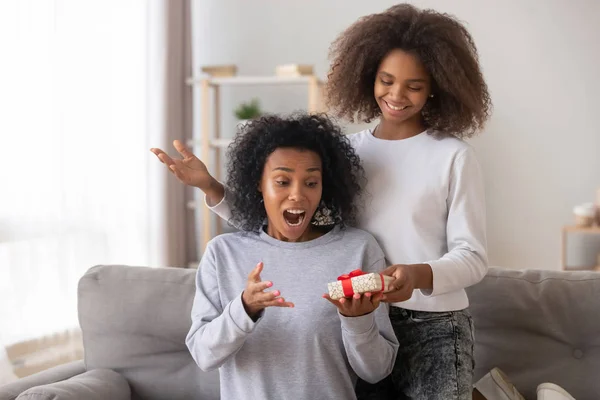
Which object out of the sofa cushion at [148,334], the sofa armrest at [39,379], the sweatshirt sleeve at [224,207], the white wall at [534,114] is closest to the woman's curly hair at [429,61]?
the sweatshirt sleeve at [224,207]

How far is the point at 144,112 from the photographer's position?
14.1 ft

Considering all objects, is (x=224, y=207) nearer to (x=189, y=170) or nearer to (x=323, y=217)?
(x=189, y=170)

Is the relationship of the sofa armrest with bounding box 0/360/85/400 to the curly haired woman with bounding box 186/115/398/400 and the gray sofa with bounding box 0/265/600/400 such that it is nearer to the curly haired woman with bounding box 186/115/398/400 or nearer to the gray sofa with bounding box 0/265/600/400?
the gray sofa with bounding box 0/265/600/400

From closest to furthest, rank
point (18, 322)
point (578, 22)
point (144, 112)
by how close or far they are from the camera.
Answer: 1. point (18, 322)
2. point (144, 112)
3. point (578, 22)

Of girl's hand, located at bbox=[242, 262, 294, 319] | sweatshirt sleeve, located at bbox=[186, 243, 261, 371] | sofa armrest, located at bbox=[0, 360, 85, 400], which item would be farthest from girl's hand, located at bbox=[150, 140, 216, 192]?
sofa armrest, located at bbox=[0, 360, 85, 400]

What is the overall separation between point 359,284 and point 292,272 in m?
0.30

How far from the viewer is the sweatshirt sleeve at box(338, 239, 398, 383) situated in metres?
1.55

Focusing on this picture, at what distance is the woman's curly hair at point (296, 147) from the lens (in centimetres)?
174

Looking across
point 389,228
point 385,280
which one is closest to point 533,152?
point 389,228

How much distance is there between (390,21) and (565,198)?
349cm

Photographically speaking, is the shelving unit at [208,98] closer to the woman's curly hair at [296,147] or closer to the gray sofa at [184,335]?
the gray sofa at [184,335]

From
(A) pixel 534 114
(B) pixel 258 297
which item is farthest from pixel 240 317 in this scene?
(A) pixel 534 114

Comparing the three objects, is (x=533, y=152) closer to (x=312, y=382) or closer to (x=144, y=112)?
(x=144, y=112)

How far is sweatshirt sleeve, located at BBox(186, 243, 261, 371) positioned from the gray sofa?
1.01 feet
